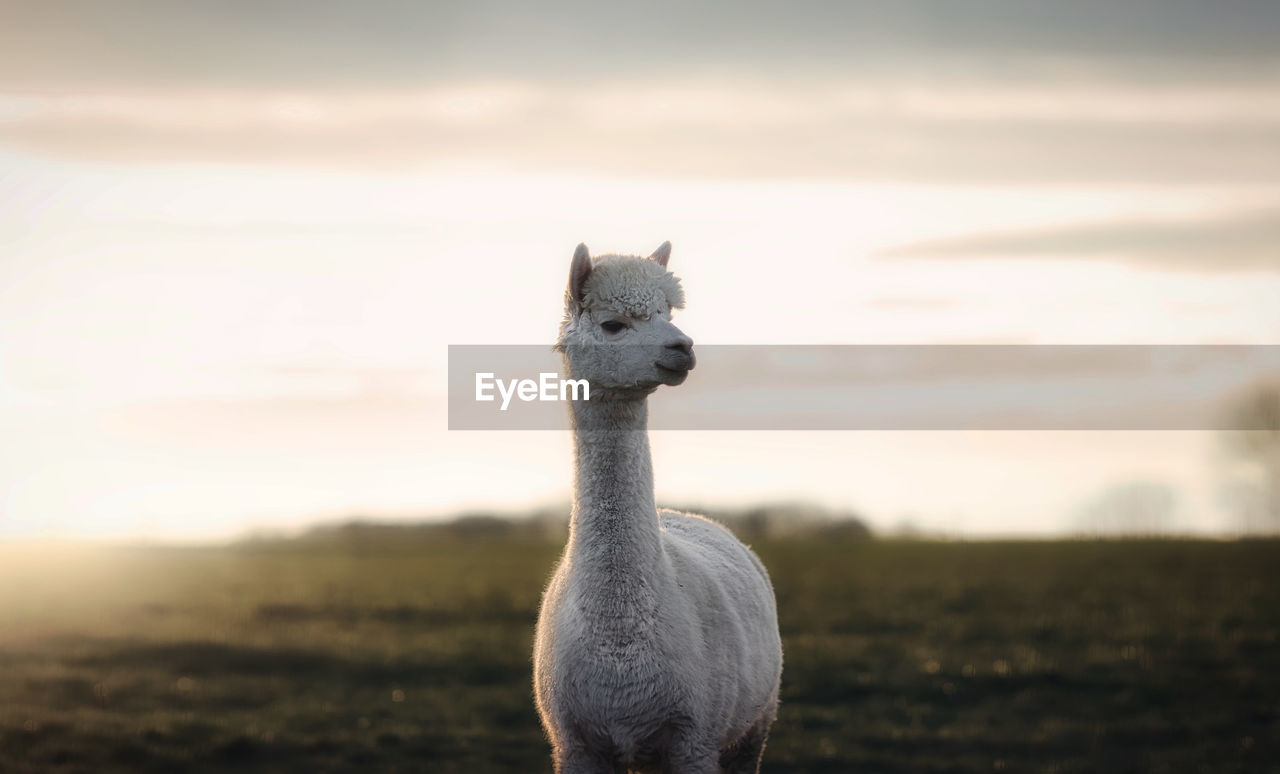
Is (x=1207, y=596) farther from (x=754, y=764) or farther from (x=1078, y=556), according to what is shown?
(x=754, y=764)

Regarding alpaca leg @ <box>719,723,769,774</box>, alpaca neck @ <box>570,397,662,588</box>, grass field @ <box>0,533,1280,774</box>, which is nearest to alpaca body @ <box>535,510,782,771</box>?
alpaca neck @ <box>570,397,662,588</box>

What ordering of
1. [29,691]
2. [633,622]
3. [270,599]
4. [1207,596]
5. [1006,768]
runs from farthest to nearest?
[270,599], [1207,596], [29,691], [1006,768], [633,622]

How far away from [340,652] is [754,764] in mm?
16949

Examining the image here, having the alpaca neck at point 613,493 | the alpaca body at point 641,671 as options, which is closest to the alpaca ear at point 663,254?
the alpaca neck at point 613,493

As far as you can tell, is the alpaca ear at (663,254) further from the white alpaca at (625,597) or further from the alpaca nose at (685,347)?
the alpaca nose at (685,347)

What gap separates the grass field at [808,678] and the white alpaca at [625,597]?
342 inches

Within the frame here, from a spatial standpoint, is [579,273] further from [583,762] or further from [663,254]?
[583,762]

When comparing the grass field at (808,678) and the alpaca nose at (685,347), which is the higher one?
the alpaca nose at (685,347)

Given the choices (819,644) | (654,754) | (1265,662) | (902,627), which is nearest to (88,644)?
(819,644)

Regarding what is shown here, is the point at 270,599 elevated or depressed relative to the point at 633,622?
depressed

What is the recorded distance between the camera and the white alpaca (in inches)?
290

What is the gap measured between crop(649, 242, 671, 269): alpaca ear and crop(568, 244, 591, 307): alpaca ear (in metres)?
0.83

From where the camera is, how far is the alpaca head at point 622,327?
23.9ft

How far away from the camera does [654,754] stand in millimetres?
7586
